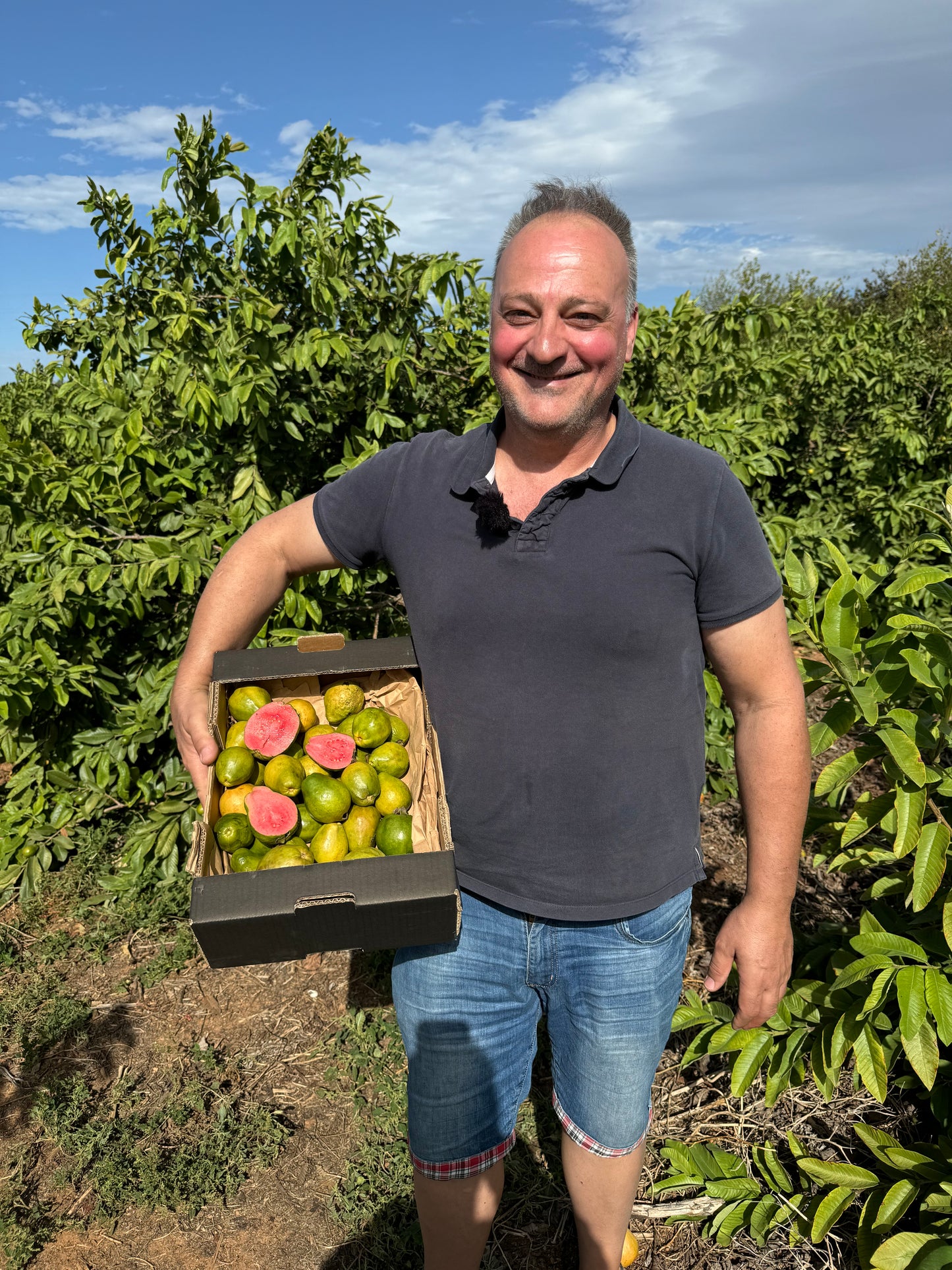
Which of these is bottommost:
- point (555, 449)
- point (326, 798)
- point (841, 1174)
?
point (841, 1174)

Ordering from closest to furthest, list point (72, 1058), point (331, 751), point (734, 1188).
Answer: point (331, 751) < point (734, 1188) < point (72, 1058)

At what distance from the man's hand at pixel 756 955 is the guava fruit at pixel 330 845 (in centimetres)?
92

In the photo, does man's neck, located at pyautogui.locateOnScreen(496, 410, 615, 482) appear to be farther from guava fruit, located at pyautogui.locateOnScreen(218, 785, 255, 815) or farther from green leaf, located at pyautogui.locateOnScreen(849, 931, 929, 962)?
green leaf, located at pyautogui.locateOnScreen(849, 931, 929, 962)

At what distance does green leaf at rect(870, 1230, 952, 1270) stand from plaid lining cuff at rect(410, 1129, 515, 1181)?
841mm

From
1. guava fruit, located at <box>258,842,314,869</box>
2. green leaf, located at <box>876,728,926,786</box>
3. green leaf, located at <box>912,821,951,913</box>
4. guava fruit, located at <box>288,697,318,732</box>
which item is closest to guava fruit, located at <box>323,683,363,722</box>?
guava fruit, located at <box>288,697,318,732</box>

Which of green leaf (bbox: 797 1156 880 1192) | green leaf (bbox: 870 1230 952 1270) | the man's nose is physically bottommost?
green leaf (bbox: 797 1156 880 1192)

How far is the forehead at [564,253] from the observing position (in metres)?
1.63

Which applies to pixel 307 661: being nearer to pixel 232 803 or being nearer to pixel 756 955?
pixel 232 803

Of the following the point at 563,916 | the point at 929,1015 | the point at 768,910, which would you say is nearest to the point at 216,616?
the point at 563,916

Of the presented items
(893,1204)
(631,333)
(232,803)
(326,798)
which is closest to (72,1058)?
(232,803)

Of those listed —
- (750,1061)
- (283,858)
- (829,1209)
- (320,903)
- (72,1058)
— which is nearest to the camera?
(320,903)

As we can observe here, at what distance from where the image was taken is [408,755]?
1950 millimetres

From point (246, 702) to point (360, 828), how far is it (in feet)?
1.37

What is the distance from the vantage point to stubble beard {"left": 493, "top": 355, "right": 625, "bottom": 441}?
5.46 ft
